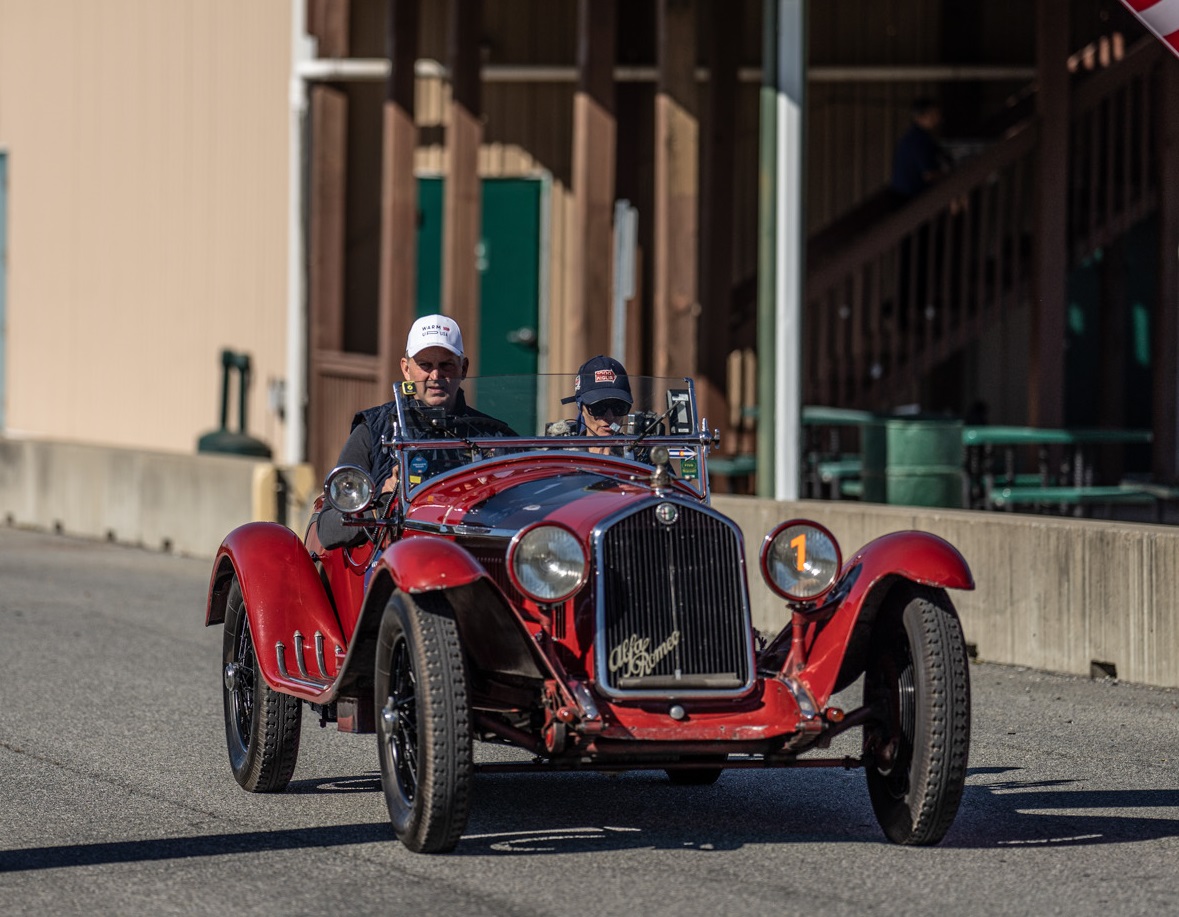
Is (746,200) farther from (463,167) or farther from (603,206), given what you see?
(603,206)

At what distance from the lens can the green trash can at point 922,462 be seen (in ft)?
44.5

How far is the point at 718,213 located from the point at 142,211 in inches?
396

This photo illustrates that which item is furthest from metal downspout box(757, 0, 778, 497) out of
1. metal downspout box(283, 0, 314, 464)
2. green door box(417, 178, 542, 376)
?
metal downspout box(283, 0, 314, 464)

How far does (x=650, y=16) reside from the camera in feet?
65.2

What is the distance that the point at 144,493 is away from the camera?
1814 cm

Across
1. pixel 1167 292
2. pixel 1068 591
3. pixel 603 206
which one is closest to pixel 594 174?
pixel 603 206

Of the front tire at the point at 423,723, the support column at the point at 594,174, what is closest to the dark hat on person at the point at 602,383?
the front tire at the point at 423,723

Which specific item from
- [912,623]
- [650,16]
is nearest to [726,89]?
[650,16]

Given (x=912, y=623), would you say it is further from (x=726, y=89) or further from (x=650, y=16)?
(x=650, y=16)

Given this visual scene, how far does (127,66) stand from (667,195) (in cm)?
1281

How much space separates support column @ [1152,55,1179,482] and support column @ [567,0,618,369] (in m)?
→ 3.87

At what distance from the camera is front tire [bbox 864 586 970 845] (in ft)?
21.1

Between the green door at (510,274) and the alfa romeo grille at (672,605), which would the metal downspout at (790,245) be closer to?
the alfa romeo grille at (672,605)

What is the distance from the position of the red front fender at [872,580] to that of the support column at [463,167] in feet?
34.7
